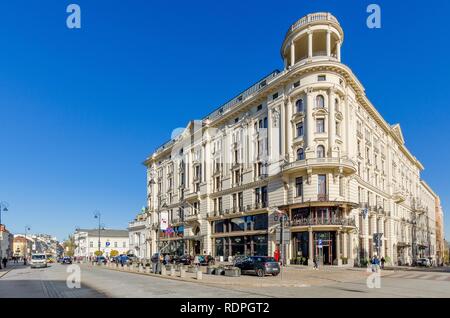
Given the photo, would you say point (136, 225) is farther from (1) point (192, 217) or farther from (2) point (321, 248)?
(2) point (321, 248)

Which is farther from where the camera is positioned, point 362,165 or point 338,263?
point 362,165

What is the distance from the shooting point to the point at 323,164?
4622cm

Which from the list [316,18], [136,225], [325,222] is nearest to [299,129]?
[325,222]

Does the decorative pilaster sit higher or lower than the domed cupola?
lower

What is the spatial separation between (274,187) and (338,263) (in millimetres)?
12552

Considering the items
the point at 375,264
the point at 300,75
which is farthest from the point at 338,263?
the point at 300,75

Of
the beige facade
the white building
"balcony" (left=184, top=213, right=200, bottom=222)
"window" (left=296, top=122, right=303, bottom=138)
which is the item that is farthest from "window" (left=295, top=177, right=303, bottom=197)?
the white building

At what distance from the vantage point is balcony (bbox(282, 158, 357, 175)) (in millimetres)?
46219

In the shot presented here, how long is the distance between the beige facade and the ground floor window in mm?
146

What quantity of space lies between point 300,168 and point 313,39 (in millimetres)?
18314

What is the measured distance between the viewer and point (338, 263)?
1758 inches

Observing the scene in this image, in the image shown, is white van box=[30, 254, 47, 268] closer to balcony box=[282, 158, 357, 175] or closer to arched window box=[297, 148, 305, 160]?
balcony box=[282, 158, 357, 175]
